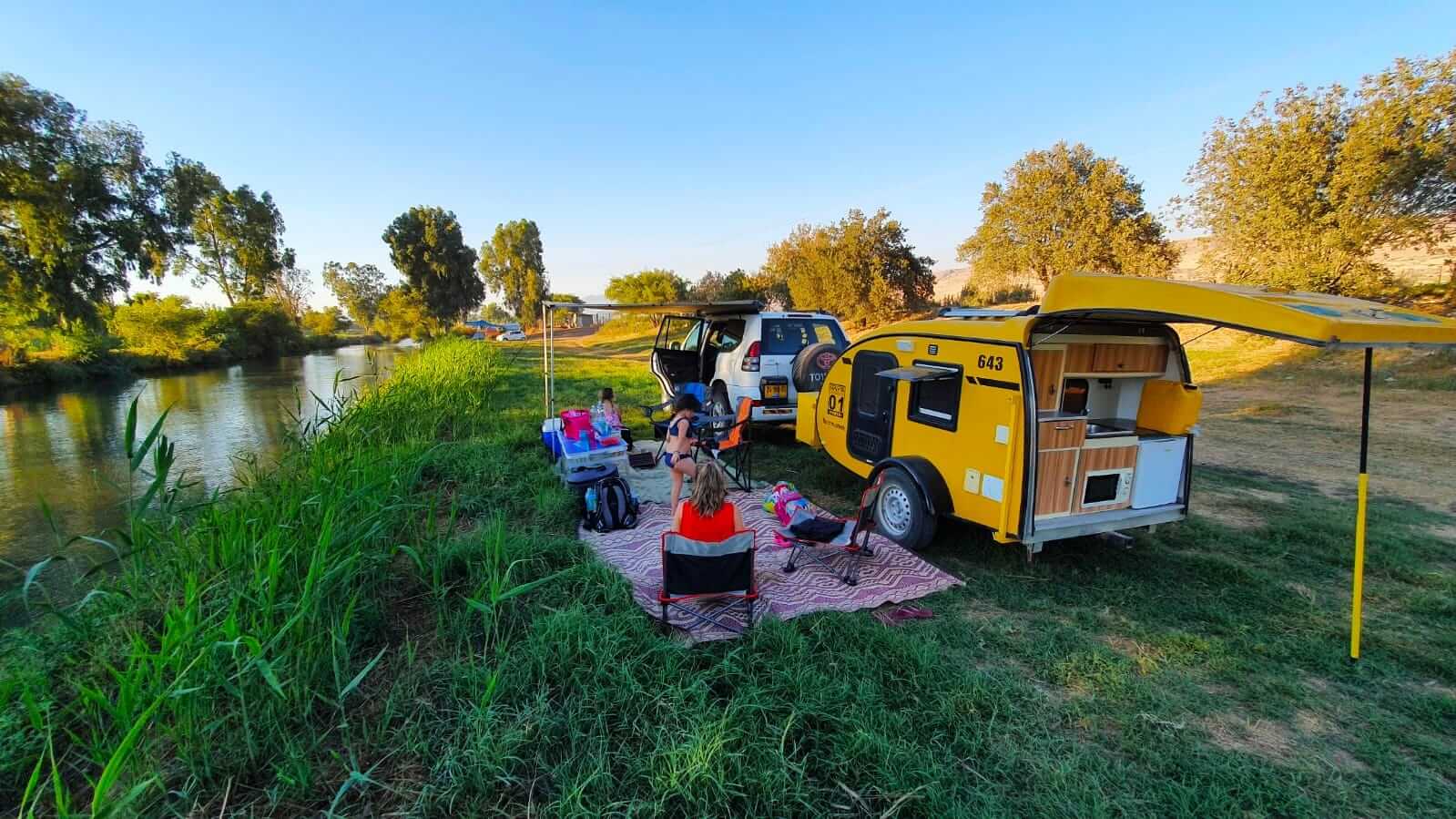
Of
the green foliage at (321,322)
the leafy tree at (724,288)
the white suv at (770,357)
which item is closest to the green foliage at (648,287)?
the leafy tree at (724,288)

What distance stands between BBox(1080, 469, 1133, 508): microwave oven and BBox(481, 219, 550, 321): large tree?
63.2 m

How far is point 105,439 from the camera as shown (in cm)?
1211

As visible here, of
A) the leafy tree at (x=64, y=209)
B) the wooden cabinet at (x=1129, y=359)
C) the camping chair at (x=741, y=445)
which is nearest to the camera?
the wooden cabinet at (x=1129, y=359)

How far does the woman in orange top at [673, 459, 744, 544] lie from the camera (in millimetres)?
3439

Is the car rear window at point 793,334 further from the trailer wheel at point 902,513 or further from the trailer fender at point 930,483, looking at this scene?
the trailer fender at point 930,483

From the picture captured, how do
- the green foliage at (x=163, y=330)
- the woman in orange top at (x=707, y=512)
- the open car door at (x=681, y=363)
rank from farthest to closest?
the green foliage at (x=163, y=330), the open car door at (x=681, y=363), the woman in orange top at (x=707, y=512)


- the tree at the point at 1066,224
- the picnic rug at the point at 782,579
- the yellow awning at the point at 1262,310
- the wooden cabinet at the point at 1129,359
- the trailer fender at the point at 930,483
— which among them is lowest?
the picnic rug at the point at 782,579

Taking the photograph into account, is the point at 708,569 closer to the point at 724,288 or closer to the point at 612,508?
the point at 612,508

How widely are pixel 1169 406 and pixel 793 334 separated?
4.46 metres

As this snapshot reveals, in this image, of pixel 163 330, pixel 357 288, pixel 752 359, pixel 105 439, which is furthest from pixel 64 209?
pixel 357 288

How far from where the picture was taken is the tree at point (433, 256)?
4216cm

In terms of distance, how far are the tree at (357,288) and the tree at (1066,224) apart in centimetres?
7236

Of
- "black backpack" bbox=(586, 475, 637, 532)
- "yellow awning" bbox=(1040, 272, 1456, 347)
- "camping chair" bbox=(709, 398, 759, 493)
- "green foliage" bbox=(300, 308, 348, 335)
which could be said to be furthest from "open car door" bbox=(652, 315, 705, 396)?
"green foliage" bbox=(300, 308, 348, 335)

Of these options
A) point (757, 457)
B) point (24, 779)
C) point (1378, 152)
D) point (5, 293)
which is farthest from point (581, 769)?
point (5, 293)
